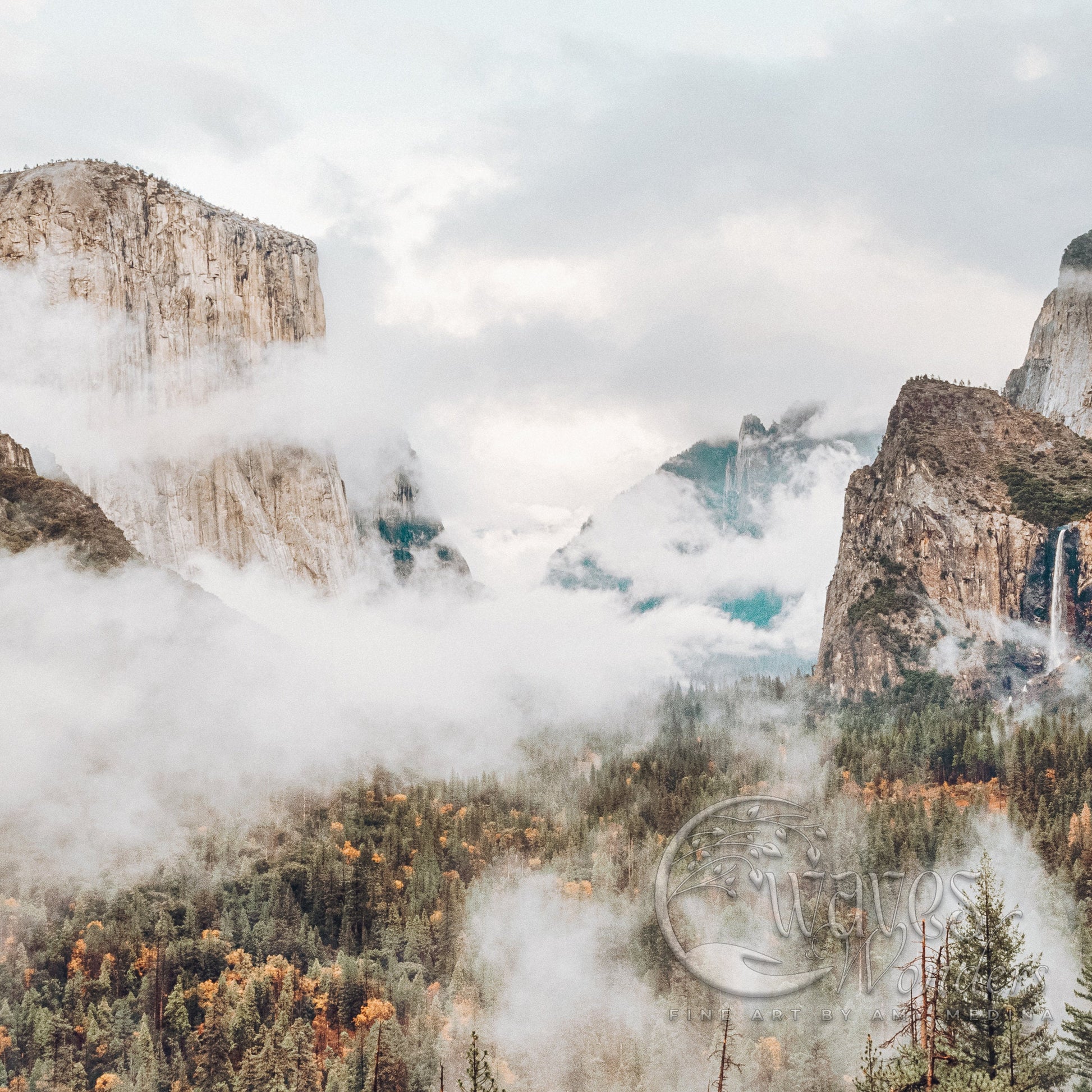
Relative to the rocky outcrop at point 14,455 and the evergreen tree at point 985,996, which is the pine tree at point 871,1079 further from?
the rocky outcrop at point 14,455

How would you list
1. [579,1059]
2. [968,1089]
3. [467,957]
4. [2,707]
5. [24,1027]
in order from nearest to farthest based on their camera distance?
[968,1089] < [24,1027] < [579,1059] < [467,957] < [2,707]

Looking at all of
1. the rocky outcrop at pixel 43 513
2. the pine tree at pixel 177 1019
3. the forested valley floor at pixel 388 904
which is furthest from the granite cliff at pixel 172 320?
the pine tree at pixel 177 1019

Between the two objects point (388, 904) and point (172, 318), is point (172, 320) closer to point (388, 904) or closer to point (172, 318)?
point (172, 318)

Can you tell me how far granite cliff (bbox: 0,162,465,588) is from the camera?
168 m

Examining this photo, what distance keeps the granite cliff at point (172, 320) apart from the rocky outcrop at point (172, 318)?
7.7 inches

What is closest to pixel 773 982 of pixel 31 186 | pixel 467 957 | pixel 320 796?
pixel 467 957

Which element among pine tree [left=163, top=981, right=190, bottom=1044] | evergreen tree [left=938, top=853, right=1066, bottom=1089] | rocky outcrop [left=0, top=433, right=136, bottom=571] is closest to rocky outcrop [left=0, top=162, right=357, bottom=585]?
rocky outcrop [left=0, top=433, right=136, bottom=571]

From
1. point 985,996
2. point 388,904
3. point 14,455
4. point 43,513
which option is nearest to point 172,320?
point 14,455

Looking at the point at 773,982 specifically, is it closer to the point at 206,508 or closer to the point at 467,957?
the point at 467,957

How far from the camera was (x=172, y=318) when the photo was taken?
176m

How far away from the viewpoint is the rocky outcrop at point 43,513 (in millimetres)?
161750

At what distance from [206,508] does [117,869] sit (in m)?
57.8

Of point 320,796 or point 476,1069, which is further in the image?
point 320,796

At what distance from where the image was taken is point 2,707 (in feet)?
576
